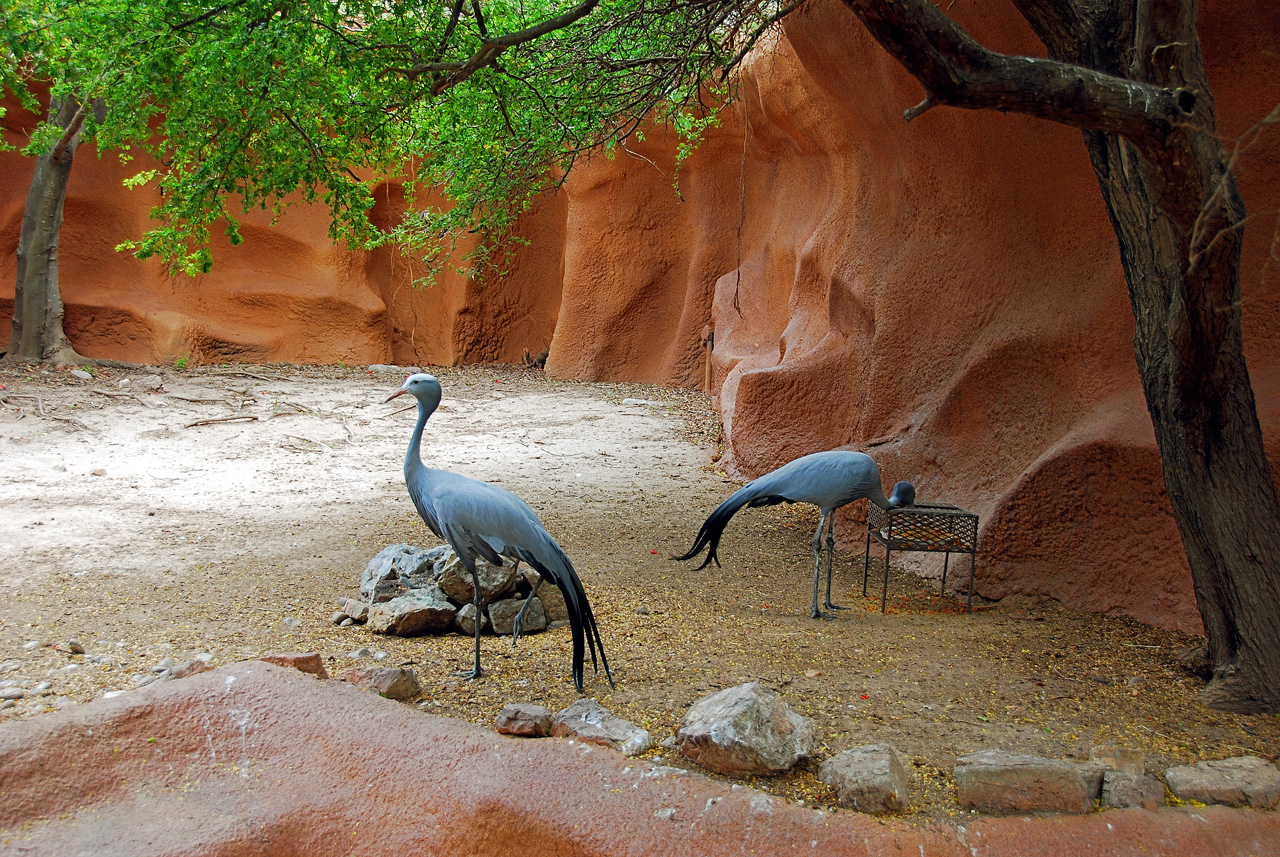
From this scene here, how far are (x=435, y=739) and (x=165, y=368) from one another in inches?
399

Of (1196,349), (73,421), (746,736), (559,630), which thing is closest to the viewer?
(746,736)

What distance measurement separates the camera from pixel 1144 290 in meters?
3.28

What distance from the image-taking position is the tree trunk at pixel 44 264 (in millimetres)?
10242

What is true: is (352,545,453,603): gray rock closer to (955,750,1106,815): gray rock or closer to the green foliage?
the green foliage

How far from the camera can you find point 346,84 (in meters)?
4.61

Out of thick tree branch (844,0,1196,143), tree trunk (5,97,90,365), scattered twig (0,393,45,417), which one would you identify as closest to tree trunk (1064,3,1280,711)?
thick tree branch (844,0,1196,143)

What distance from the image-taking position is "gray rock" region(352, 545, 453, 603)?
3.94 m

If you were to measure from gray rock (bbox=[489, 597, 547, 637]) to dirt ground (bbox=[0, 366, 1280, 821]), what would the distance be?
0.13 m

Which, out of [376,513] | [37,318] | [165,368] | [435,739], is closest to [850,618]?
[435,739]

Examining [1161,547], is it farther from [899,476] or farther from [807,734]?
[807,734]

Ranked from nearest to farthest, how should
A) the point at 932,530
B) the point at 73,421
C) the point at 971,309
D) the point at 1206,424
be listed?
the point at 1206,424 → the point at 932,530 → the point at 971,309 → the point at 73,421

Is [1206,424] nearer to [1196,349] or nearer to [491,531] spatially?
[1196,349]

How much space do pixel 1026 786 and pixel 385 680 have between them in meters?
1.98

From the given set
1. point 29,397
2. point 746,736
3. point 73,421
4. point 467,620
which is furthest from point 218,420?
point 746,736
